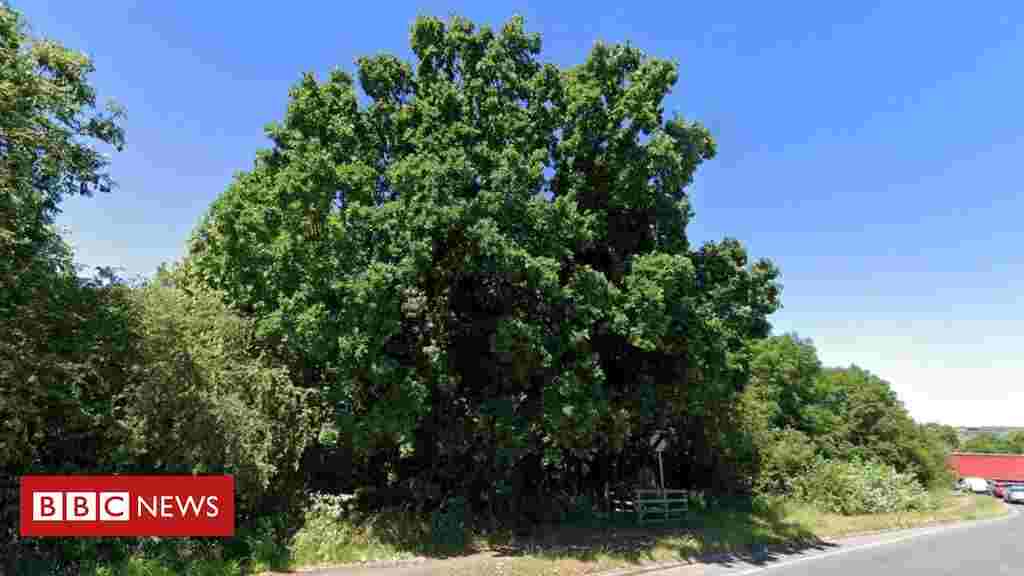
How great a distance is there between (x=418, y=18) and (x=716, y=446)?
18.4 metres

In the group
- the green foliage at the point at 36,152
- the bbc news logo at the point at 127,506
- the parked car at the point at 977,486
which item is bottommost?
the parked car at the point at 977,486

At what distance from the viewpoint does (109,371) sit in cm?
1147

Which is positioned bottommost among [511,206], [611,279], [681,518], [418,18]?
[681,518]

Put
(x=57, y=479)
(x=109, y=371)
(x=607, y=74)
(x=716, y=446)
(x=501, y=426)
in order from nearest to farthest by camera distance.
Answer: (x=57, y=479) → (x=109, y=371) → (x=501, y=426) → (x=607, y=74) → (x=716, y=446)

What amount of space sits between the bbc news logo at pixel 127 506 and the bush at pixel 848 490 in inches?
893

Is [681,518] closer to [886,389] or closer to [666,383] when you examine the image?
[666,383]

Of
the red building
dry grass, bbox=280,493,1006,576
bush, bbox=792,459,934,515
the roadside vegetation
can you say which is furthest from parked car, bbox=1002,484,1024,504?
the roadside vegetation

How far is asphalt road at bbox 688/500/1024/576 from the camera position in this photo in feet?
43.4

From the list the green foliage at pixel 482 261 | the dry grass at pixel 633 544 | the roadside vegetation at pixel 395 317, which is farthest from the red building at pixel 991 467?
the green foliage at pixel 482 261

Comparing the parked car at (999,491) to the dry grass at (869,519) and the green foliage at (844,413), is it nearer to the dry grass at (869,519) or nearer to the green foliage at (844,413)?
the green foliage at (844,413)

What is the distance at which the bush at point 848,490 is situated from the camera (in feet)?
81.2

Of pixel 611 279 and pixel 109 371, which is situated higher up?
pixel 611 279

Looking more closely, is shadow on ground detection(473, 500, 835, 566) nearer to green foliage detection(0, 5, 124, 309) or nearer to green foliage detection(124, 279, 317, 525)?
green foliage detection(124, 279, 317, 525)

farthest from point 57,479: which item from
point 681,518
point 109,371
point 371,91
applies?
point 681,518
